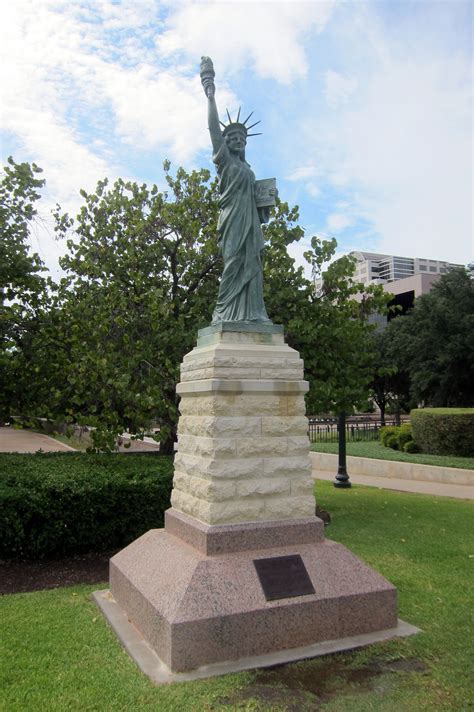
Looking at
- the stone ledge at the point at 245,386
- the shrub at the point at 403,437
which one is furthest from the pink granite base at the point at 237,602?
the shrub at the point at 403,437

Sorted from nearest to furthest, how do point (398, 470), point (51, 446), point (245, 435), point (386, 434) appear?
point (245, 435) < point (398, 470) < point (386, 434) < point (51, 446)

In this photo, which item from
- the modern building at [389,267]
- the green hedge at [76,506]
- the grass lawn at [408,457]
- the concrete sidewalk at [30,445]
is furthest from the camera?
the modern building at [389,267]

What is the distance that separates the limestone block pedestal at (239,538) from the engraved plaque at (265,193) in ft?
4.84

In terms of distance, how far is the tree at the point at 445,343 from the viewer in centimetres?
2884

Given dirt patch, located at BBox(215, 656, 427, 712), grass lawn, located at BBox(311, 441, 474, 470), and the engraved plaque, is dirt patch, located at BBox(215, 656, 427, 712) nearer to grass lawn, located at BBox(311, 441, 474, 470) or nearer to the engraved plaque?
the engraved plaque

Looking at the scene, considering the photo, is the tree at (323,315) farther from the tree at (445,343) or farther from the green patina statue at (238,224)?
the tree at (445,343)

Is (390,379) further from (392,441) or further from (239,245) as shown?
(239,245)

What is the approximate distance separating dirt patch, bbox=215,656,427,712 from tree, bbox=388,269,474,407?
1024 inches

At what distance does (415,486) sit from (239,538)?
35.3 ft

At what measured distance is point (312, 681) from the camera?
4.29 metres

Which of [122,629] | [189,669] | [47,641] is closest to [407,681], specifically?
[189,669]

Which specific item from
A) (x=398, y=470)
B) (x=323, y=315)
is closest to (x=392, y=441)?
(x=398, y=470)

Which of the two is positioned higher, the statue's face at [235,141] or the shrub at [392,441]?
the statue's face at [235,141]

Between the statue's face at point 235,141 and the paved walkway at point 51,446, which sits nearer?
the statue's face at point 235,141
